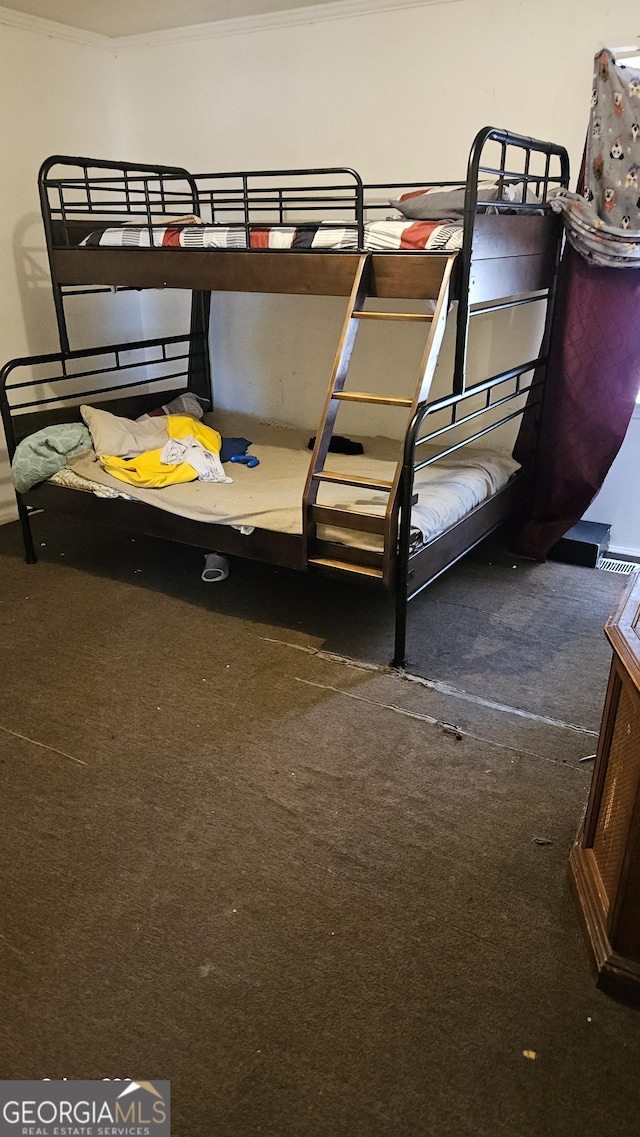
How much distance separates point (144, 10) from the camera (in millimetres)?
3711

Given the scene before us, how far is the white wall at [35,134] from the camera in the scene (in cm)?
386

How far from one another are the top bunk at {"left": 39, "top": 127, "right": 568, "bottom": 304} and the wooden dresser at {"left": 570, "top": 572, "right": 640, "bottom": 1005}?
138 centimetres

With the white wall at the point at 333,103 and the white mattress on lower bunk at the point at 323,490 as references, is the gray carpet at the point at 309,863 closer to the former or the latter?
the white mattress on lower bunk at the point at 323,490

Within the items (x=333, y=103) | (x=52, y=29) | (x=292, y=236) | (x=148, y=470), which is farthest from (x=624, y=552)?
(x=52, y=29)

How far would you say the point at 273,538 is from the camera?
2848 millimetres

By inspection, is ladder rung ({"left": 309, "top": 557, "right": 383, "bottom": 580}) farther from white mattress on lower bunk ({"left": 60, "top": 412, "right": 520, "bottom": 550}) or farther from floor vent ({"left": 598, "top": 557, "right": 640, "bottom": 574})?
floor vent ({"left": 598, "top": 557, "right": 640, "bottom": 574})

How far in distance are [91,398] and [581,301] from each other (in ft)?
9.07

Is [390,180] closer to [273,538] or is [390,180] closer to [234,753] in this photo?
[273,538]

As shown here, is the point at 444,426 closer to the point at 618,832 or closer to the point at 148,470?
the point at 148,470

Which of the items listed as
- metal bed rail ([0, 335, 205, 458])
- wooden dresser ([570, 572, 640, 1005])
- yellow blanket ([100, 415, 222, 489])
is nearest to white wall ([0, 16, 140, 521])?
metal bed rail ([0, 335, 205, 458])

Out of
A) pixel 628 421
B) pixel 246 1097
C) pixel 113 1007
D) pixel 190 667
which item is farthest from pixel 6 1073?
pixel 628 421

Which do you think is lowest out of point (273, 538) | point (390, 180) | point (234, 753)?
point (234, 753)

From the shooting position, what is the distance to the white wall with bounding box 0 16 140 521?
386 centimetres

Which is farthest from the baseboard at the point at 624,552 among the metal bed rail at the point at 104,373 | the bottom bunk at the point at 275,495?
the metal bed rail at the point at 104,373
